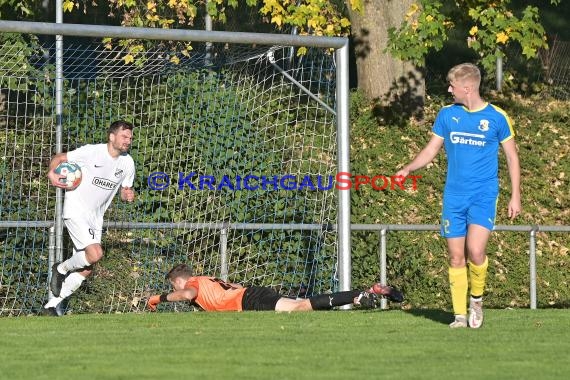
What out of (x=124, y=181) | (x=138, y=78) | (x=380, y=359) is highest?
(x=138, y=78)

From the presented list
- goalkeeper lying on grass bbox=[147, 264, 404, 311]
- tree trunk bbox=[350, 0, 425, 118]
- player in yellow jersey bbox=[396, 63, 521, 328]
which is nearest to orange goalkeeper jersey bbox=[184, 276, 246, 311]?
goalkeeper lying on grass bbox=[147, 264, 404, 311]

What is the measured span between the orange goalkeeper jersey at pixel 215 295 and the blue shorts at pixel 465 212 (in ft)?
9.62

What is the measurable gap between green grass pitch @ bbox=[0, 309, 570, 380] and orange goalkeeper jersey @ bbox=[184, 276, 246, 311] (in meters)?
0.62

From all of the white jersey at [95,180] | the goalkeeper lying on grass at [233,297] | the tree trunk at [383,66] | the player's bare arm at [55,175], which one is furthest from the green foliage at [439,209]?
the player's bare arm at [55,175]

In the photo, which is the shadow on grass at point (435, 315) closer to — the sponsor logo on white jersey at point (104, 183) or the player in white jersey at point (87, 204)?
the player in white jersey at point (87, 204)

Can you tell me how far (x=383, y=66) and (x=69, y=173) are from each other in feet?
25.3

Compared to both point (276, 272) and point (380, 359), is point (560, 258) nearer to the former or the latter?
point (276, 272)

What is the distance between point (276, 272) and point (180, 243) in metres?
1.13

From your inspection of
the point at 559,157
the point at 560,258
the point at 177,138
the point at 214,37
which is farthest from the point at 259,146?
the point at 559,157

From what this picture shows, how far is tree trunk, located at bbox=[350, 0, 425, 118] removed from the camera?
18.4 metres

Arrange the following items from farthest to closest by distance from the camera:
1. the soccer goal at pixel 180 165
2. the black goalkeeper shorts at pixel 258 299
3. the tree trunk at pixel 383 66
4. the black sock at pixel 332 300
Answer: the tree trunk at pixel 383 66
the soccer goal at pixel 180 165
the black goalkeeper shorts at pixel 258 299
the black sock at pixel 332 300

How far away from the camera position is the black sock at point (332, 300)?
37.8 feet

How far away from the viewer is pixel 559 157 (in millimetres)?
19453

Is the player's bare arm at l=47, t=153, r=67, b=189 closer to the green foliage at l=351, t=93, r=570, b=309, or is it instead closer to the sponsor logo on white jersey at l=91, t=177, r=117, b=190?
the sponsor logo on white jersey at l=91, t=177, r=117, b=190
